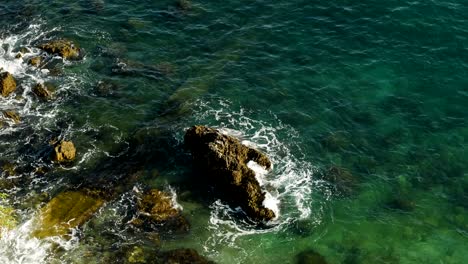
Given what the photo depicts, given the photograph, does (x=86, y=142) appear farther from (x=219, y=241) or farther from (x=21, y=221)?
(x=219, y=241)

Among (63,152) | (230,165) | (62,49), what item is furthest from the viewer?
(62,49)

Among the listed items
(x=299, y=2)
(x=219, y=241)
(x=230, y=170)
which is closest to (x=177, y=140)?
(x=230, y=170)

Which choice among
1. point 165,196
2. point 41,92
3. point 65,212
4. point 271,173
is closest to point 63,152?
point 65,212

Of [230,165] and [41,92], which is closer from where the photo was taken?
[230,165]

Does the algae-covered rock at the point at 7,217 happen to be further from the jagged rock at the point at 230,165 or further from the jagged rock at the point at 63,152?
the jagged rock at the point at 230,165

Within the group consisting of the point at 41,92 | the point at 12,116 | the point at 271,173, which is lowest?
the point at 271,173

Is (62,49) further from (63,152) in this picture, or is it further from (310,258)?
(310,258)
